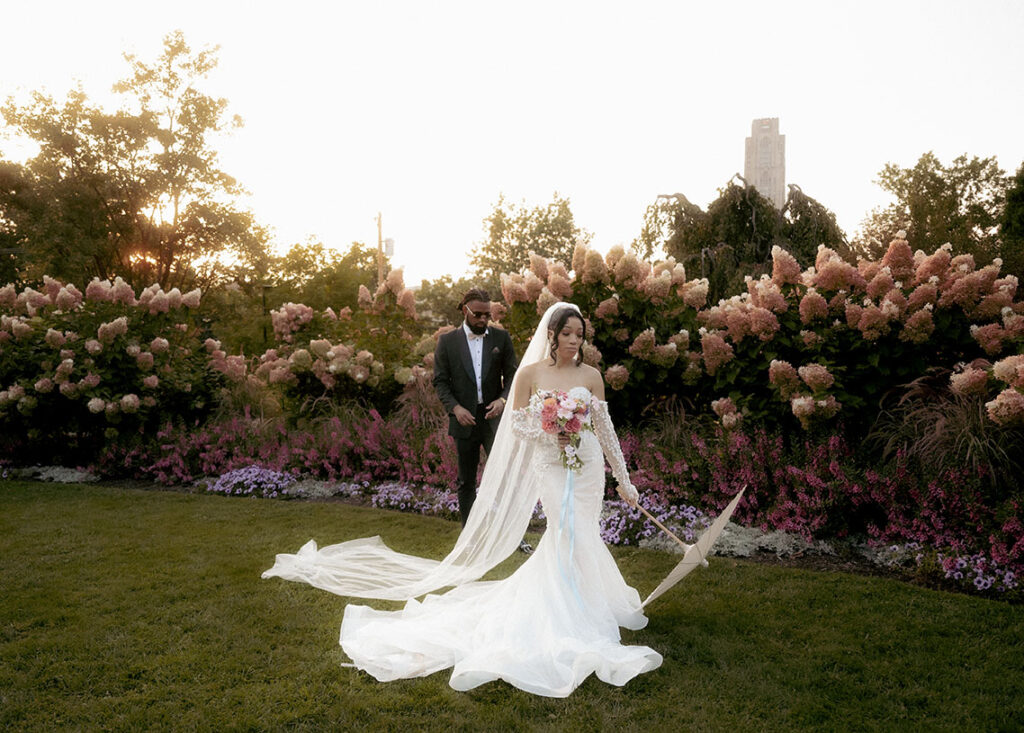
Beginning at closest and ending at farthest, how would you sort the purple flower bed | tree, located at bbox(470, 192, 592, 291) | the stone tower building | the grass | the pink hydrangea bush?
1. the grass
2. the purple flower bed
3. the pink hydrangea bush
4. the stone tower building
5. tree, located at bbox(470, 192, 592, 291)

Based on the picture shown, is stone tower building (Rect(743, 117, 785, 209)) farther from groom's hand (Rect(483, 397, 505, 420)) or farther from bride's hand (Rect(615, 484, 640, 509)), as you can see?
bride's hand (Rect(615, 484, 640, 509))

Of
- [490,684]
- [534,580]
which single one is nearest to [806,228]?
[534,580]

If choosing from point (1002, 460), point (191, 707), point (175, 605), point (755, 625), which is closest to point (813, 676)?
point (755, 625)

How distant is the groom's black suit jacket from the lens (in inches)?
258

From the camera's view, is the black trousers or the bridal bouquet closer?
the bridal bouquet

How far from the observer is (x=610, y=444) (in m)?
4.66

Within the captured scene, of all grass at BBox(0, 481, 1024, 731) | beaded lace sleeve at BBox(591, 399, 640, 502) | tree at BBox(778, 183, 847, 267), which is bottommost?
grass at BBox(0, 481, 1024, 731)

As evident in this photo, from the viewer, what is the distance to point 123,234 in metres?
29.7

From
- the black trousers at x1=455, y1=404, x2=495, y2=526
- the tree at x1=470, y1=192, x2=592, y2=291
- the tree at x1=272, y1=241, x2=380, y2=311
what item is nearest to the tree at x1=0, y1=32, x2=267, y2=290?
the tree at x1=272, y1=241, x2=380, y2=311

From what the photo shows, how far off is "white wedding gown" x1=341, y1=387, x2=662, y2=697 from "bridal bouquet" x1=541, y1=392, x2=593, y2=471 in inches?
4.9

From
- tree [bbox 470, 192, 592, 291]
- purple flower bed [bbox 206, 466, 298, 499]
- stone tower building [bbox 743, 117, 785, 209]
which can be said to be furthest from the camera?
tree [bbox 470, 192, 592, 291]

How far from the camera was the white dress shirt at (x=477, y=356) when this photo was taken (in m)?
6.56

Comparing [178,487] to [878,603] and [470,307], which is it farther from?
[878,603]

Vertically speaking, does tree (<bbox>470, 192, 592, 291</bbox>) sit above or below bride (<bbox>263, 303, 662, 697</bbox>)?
above
